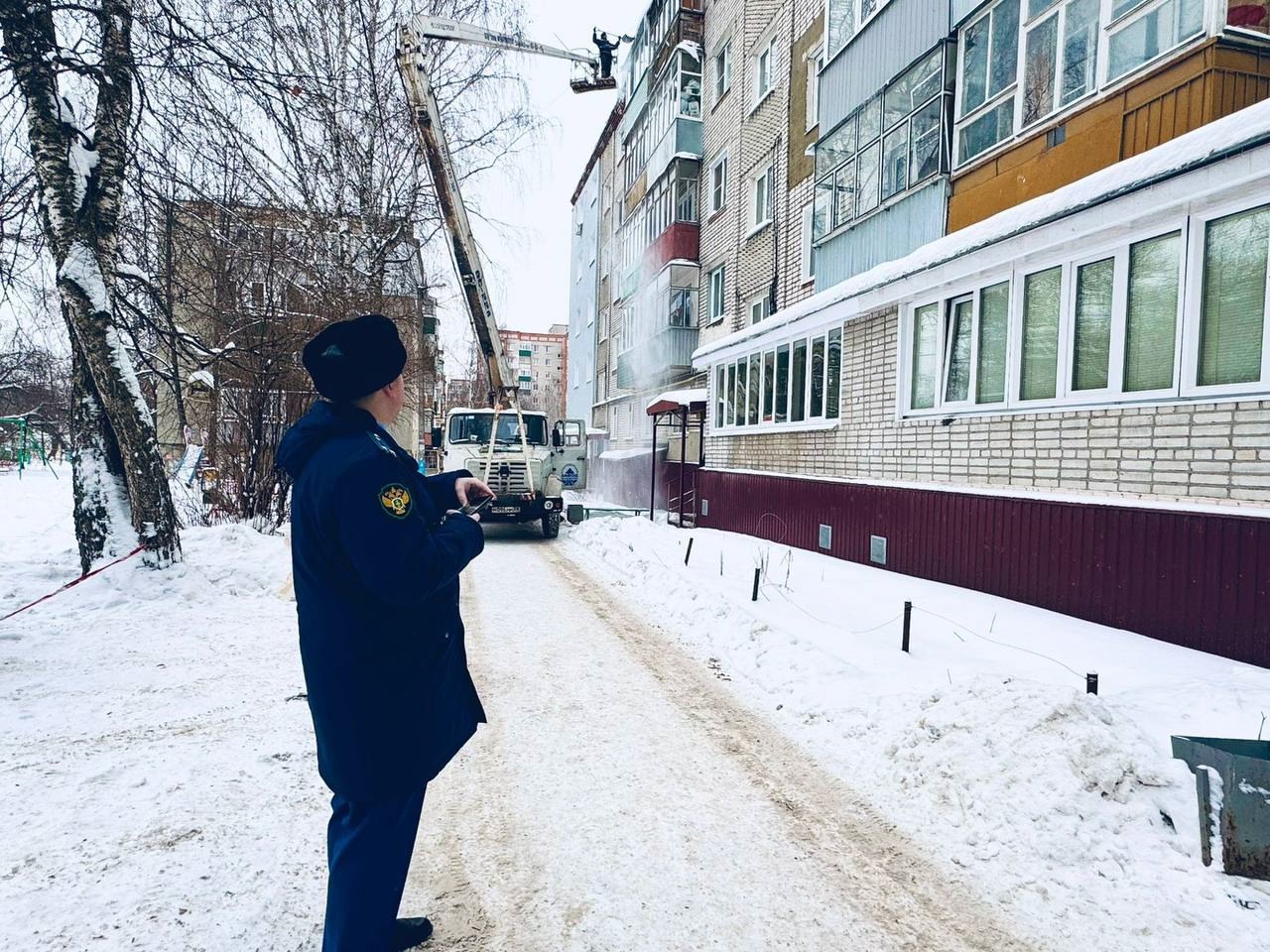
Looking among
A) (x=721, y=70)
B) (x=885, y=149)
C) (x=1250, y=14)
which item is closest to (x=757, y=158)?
(x=721, y=70)

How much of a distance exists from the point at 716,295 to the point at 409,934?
17234 millimetres

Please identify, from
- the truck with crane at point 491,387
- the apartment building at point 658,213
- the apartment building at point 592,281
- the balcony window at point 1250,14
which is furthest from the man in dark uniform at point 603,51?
the apartment building at point 592,281

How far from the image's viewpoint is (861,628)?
5.71 m

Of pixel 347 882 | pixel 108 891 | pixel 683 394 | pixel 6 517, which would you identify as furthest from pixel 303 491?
pixel 6 517

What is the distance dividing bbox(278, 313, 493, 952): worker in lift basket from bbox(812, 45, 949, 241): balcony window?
8350mm

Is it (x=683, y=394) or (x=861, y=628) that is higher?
(x=683, y=394)

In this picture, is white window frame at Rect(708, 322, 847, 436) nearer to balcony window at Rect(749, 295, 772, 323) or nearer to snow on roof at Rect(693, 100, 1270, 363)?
snow on roof at Rect(693, 100, 1270, 363)

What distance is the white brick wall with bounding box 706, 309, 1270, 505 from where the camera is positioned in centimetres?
460

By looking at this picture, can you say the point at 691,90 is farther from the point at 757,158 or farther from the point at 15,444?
the point at 15,444

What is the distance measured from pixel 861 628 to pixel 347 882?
4.74 meters

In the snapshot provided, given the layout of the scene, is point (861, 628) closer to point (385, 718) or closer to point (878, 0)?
point (385, 718)

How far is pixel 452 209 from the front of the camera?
27.7 feet

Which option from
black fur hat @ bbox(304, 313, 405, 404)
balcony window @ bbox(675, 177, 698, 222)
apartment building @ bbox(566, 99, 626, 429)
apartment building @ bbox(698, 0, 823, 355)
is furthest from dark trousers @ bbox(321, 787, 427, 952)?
apartment building @ bbox(566, 99, 626, 429)

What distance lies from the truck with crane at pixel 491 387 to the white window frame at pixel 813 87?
4030 millimetres
